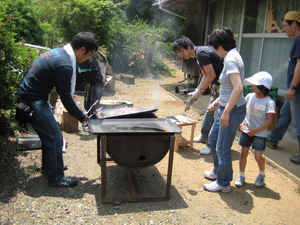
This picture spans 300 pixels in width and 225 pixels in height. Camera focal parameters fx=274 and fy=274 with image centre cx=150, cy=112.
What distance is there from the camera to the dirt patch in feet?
9.37

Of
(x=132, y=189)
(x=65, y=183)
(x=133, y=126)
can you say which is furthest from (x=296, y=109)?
(x=65, y=183)

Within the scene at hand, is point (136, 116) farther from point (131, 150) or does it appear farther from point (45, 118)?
point (45, 118)

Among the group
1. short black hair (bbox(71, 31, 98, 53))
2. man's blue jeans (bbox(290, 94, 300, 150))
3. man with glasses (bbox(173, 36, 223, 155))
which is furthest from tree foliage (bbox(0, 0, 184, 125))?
man's blue jeans (bbox(290, 94, 300, 150))

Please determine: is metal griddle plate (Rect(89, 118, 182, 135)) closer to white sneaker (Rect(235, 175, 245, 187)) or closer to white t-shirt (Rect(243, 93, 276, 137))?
white t-shirt (Rect(243, 93, 276, 137))

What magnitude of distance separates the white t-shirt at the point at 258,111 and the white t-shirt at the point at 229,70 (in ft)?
1.21

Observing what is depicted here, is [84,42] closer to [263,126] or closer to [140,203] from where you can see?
[140,203]

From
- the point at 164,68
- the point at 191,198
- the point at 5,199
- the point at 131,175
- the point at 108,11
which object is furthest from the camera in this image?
the point at 164,68

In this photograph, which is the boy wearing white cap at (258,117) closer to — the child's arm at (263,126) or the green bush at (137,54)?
the child's arm at (263,126)

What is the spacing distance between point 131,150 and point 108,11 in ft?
29.9

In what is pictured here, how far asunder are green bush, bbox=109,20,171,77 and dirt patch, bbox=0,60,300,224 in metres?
9.45

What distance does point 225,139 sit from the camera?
3.10 metres

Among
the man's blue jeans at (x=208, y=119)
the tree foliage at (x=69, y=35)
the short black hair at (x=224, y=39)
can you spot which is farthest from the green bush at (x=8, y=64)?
the man's blue jeans at (x=208, y=119)

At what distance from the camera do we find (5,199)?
300 cm

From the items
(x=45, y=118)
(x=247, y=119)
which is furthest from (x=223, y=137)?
(x=45, y=118)
